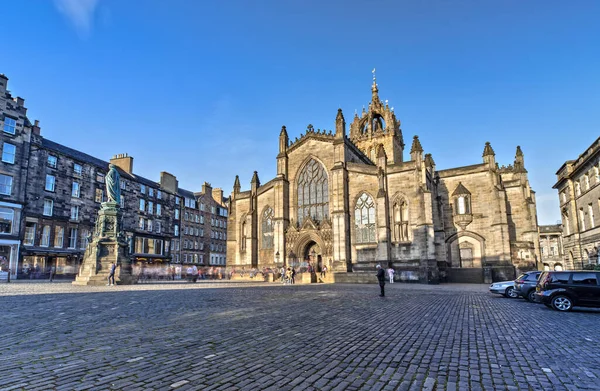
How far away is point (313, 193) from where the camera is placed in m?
38.9

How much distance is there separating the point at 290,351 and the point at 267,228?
114 ft

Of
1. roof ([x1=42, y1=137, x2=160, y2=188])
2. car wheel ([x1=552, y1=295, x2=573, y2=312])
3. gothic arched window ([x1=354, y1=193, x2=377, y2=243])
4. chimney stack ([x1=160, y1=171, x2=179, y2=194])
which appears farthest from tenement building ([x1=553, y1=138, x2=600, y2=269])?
chimney stack ([x1=160, y1=171, x2=179, y2=194])

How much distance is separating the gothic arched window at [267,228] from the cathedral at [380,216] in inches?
4.5

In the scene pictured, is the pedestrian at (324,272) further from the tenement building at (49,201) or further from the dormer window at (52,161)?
the dormer window at (52,161)

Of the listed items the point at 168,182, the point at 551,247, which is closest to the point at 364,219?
the point at 168,182

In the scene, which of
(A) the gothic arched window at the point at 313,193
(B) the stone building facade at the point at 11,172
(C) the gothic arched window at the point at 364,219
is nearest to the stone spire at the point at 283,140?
(A) the gothic arched window at the point at 313,193

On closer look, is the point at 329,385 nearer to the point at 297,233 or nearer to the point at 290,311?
the point at 290,311

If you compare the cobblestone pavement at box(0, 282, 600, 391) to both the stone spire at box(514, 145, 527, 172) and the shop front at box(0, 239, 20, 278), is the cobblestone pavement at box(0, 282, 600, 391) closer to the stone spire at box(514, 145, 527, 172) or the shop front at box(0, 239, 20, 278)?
the shop front at box(0, 239, 20, 278)

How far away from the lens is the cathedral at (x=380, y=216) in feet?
110

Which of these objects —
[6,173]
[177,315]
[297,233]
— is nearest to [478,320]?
[177,315]

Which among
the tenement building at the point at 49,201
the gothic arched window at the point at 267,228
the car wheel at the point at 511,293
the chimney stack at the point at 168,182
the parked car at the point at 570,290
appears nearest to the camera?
the parked car at the point at 570,290

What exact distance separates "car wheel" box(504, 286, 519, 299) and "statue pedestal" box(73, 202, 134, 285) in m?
23.9

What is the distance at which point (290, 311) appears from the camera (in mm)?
11406

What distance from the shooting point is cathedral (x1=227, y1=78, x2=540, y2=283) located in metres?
33.5
